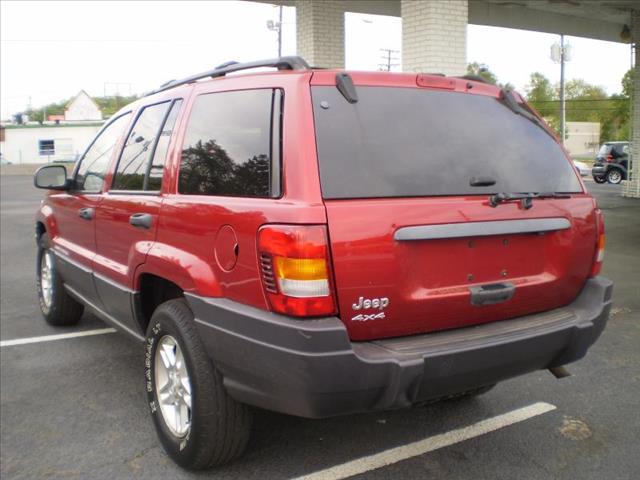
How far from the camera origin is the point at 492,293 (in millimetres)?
2783

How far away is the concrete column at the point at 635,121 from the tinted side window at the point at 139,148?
1641 centimetres

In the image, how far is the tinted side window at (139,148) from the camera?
3.63 meters

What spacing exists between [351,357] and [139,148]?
2.13 m

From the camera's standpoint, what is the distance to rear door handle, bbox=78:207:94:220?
4.21 metres

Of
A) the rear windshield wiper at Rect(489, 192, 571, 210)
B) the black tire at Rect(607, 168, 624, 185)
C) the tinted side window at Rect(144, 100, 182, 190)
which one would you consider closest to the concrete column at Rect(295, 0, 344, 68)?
the tinted side window at Rect(144, 100, 182, 190)

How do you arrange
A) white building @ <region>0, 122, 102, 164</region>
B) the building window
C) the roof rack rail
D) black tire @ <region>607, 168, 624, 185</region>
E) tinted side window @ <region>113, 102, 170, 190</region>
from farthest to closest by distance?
the building window < white building @ <region>0, 122, 102, 164</region> < black tire @ <region>607, 168, 624, 185</region> < tinted side window @ <region>113, 102, 170, 190</region> < the roof rack rail

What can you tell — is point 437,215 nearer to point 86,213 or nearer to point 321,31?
point 86,213

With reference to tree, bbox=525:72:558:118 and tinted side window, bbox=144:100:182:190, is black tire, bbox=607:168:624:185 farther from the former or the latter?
tree, bbox=525:72:558:118

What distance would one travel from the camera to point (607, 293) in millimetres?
3152

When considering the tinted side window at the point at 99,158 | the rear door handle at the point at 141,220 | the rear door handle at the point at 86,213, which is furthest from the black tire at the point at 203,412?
the tinted side window at the point at 99,158

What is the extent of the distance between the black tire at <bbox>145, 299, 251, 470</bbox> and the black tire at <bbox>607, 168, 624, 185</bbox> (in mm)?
26099

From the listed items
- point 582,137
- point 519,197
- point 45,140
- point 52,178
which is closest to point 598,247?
point 519,197

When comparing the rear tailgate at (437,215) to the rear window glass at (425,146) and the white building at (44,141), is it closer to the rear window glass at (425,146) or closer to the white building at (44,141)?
the rear window glass at (425,146)

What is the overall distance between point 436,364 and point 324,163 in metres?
0.93
